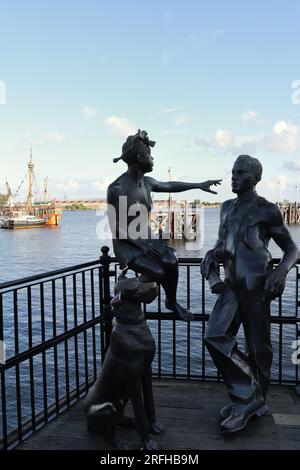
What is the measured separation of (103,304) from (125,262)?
1.69m

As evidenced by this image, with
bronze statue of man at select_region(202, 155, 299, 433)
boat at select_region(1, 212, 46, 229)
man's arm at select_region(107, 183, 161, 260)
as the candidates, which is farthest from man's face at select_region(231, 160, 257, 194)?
boat at select_region(1, 212, 46, 229)

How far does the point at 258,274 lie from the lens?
4.18 meters

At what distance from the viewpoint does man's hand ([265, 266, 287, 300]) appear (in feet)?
13.3

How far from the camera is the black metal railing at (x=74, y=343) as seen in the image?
170 inches

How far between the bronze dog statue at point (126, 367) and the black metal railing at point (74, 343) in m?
0.65

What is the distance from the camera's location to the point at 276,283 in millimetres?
4051

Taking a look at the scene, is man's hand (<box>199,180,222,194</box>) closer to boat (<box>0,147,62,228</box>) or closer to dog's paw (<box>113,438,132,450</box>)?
dog's paw (<box>113,438,132,450</box>)

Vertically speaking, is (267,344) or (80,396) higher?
(267,344)

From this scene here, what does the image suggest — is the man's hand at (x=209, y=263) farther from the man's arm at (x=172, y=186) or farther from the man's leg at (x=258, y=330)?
→ the man's arm at (x=172, y=186)

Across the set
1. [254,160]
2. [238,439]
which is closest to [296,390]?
[238,439]

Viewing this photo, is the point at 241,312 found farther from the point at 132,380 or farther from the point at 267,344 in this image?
the point at 132,380

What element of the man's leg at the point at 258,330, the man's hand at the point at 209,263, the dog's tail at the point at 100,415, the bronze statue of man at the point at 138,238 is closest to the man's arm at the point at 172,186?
the bronze statue of man at the point at 138,238

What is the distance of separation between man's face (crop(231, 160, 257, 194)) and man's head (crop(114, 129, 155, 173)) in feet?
2.74
